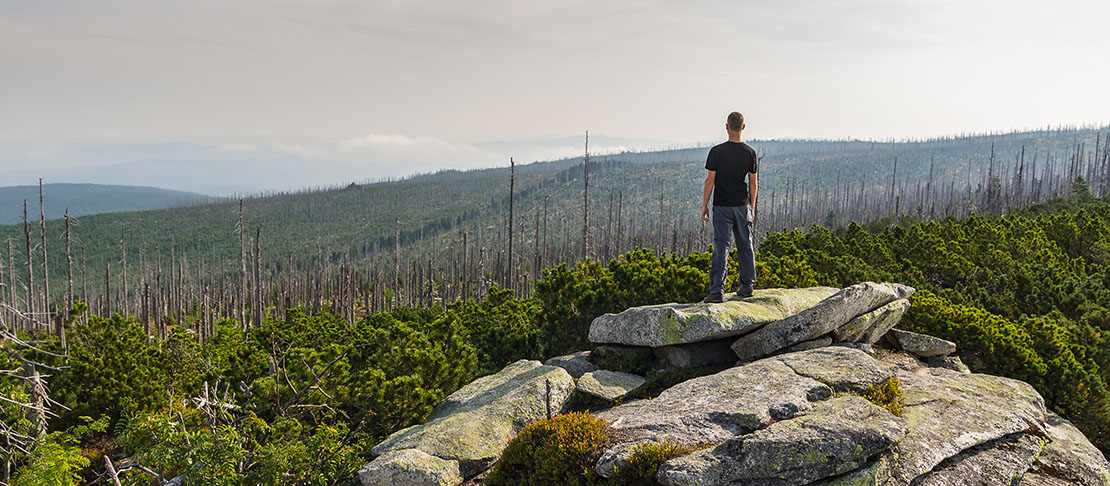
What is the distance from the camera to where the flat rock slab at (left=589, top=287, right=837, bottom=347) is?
838cm

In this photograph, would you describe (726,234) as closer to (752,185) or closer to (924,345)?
(752,185)

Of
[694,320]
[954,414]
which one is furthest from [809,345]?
[954,414]

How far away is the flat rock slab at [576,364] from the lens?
376 inches

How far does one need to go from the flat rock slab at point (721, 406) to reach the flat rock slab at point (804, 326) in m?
1.09

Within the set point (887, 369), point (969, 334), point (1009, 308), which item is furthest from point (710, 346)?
point (1009, 308)

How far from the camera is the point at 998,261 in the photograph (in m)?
16.6

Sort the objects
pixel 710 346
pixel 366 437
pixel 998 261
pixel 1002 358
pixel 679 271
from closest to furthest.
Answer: pixel 366 437
pixel 710 346
pixel 1002 358
pixel 679 271
pixel 998 261

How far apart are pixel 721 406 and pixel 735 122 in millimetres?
3929

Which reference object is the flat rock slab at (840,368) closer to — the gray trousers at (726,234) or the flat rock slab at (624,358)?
the gray trousers at (726,234)

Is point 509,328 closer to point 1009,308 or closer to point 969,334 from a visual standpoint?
point 969,334

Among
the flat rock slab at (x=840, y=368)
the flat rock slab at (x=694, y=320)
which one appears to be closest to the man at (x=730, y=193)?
the flat rock slab at (x=694, y=320)

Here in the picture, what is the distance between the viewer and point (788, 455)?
16.0 feet

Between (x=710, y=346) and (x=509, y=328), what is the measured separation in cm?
530

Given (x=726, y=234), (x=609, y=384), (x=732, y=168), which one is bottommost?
(x=609, y=384)
